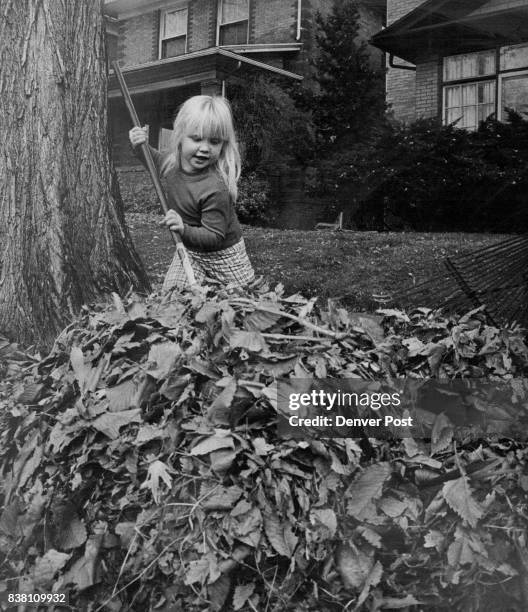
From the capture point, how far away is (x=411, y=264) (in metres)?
2.55

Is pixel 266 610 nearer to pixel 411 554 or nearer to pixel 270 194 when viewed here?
pixel 411 554

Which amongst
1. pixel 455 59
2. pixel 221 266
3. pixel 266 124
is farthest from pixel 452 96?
pixel 221 266

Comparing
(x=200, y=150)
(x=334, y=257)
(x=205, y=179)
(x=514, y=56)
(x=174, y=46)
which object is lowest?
(x=334, y=257)

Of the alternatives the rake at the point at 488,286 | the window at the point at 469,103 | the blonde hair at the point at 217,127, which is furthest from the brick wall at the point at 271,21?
the rake at the point at 488,286

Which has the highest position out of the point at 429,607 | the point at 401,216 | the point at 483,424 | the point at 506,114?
the point at 506,114

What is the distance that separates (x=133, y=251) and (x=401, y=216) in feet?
3.60

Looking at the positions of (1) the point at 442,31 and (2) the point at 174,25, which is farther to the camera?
(2) the point at 174,25

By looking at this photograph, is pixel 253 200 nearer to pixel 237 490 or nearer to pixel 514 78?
pixel 514 78

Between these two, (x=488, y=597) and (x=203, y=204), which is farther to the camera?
(x=203, y=204)

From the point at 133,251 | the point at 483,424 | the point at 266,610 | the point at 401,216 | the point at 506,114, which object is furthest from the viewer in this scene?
the point at 133,251

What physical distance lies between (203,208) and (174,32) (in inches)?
28.7

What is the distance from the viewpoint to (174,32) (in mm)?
2506

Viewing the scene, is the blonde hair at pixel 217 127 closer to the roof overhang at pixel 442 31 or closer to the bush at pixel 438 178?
the bush at pixel 438 178

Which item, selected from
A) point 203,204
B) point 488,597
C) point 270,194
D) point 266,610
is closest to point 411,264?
point 270,194
